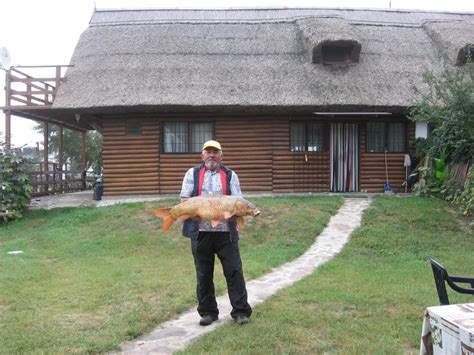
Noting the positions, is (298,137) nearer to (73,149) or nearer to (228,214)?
(228,214)

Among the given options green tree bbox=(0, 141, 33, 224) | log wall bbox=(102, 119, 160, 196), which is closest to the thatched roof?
log wall bbox=(102, 119, 160, 196)

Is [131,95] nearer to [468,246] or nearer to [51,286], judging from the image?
→ [51,286]

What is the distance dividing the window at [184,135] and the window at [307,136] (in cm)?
243

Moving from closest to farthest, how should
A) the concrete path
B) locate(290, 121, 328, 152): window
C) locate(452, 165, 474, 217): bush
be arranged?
1. the concrete path
2. locate(452, 165, 474, 217): bush
3. locate(290, 121, 328, 152): window

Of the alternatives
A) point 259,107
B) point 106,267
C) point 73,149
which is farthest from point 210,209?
point 73,149

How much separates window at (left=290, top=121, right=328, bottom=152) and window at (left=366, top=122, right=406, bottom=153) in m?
1.39

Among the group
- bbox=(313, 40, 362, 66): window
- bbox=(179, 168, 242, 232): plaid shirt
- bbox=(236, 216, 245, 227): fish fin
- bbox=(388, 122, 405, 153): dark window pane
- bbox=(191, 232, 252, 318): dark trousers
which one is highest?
bbox=(313, 40, 362, 66): window

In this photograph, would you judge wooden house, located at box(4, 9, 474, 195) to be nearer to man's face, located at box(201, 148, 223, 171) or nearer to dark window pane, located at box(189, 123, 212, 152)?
dark window pane, located at box(189, 123, 212, 152)

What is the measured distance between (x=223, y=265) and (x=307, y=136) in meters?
10.4

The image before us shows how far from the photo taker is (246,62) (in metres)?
15.4

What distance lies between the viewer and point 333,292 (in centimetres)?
605

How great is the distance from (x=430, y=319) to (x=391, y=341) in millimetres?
1547

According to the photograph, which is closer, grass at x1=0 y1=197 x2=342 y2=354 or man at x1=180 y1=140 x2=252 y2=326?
grass at x1=0 y1=197 x2=342 y2=354

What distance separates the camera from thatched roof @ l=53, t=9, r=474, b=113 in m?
13.8
